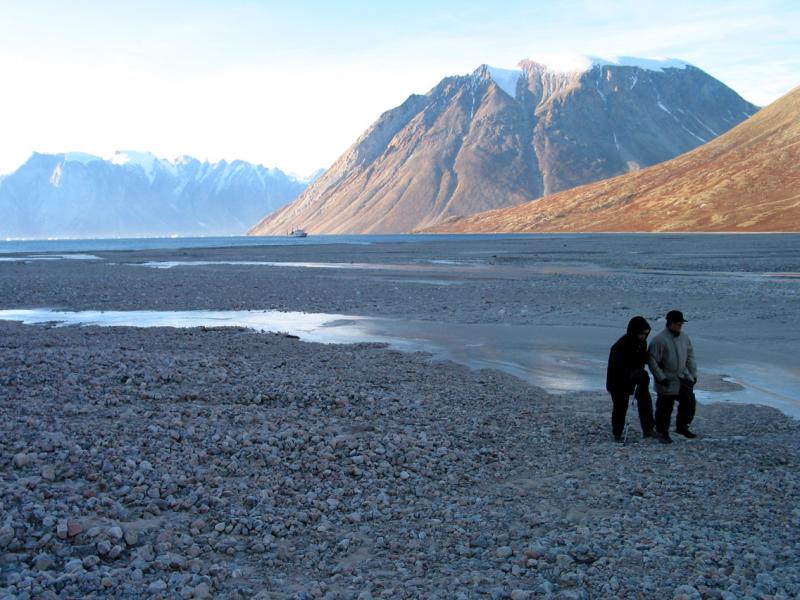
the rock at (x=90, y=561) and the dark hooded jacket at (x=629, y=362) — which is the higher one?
the dark hooded jacket at (x=629, y=362)

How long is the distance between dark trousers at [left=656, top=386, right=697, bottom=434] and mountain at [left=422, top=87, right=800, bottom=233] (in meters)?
121

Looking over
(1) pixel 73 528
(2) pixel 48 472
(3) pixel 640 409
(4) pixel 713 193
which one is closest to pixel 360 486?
(1) pixel 73 528

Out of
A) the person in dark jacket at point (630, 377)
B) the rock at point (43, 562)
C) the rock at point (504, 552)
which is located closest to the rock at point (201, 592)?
the rock at point (43, 562)

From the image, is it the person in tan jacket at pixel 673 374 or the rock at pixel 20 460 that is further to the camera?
the person in tan jacket at pixel 673 374

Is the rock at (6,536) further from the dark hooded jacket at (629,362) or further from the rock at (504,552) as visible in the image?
the dark hooded jacket at (629,362)

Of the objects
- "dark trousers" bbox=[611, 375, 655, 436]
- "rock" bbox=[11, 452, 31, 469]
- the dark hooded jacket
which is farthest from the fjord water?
"rock" bbox=[11, 452, 31, 469]

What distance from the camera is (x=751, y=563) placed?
6.32m

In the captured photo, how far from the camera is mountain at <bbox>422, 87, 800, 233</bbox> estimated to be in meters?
137

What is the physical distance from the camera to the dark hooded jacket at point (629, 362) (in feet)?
34.3

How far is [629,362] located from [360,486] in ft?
14.2

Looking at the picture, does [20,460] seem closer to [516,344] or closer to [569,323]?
[516,344]

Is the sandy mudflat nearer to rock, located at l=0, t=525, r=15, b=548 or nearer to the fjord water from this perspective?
rock, located at l=0, t=525, r=15, b=548

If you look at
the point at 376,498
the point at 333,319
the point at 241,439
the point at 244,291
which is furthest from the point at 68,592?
the point at 244,291

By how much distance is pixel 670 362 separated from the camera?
1061 centimetres
